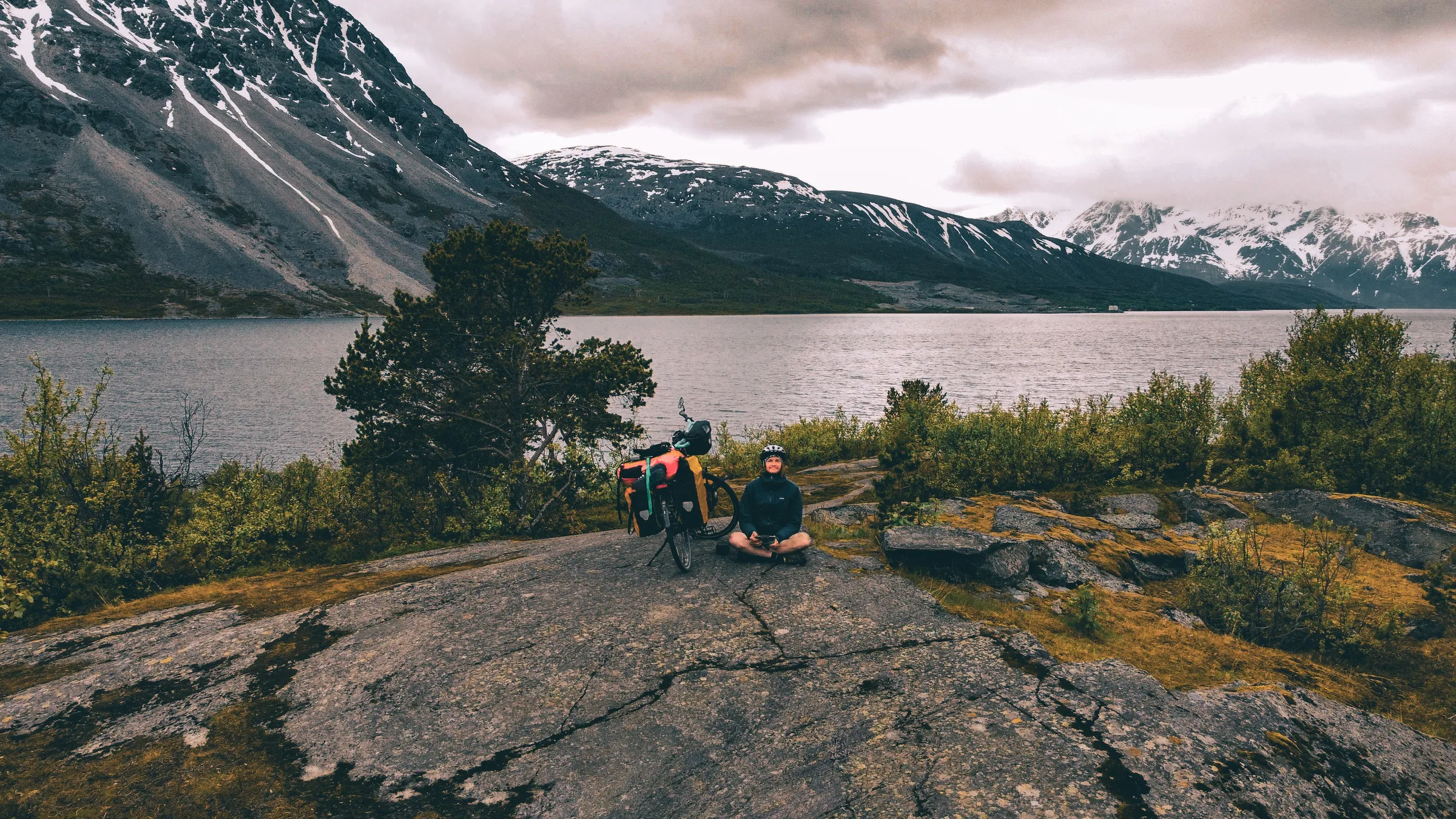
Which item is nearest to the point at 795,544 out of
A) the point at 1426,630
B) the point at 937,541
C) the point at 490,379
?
the point at 937,541

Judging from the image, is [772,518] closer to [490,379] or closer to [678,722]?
[678,722]

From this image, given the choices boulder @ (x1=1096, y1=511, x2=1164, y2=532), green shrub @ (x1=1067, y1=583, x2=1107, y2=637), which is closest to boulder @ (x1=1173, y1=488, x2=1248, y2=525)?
boulder @ (x1=1096, y1=511, x2=1164, y2=532)

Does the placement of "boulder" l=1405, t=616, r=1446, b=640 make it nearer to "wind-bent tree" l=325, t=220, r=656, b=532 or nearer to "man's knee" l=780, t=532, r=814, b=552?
"man's knee" l=780, t=532, r=814, b=552

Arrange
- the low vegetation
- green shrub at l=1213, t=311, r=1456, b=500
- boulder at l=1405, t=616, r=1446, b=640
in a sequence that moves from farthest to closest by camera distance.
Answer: green shrub at l=1213, t=311, r=1456, b=500 < boulder at l=1405, t=616, r=1446, b=640 < the low vegetation

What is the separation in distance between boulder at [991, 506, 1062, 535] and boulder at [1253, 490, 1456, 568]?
3640 millimetres

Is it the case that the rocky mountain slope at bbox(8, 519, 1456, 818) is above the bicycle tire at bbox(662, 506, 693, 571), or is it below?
below

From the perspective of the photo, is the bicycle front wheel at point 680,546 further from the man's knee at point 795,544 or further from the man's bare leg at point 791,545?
the man's knee at point 795,544

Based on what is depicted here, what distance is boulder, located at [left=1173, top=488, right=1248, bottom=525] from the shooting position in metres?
13.1

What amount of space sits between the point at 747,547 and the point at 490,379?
10.5 m

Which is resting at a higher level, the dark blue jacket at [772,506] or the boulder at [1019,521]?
the dark blue jacket at [772,506]

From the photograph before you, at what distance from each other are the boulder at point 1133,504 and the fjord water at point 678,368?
2068cm

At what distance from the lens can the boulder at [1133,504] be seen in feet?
44.1

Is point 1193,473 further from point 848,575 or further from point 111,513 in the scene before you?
point 111,513

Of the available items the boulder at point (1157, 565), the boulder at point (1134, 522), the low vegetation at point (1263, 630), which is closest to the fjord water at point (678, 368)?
the low vegetation at point (1263, 630)
